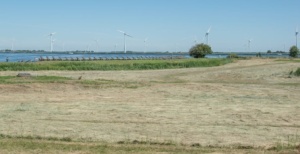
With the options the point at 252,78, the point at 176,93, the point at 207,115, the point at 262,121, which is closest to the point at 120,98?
the point at 176,93

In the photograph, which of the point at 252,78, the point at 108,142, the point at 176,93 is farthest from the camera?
the point at 252,78

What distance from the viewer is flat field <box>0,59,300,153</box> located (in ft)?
48.7

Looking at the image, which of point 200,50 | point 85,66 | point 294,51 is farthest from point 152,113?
point 294,51

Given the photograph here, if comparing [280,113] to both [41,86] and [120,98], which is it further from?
[41,86]

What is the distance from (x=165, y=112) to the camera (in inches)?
830

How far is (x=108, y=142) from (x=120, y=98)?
1400 centimetres

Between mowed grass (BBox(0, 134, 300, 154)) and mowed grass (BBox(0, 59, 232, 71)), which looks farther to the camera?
mowed grass (BBox(0, 59, 232, 71))

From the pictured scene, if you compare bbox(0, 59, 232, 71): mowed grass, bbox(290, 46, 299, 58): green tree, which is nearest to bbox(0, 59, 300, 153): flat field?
bbox(0, 59, 232, 71): mowed grass

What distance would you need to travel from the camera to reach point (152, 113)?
2066 cm

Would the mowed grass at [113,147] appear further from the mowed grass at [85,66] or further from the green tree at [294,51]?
the green tree at [294,51]

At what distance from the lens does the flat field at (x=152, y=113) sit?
14836 millimetres

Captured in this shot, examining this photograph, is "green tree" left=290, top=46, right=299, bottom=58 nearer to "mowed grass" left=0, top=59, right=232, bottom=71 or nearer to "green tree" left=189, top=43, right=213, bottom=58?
"green tree" left=189, top=43, right=213, bottom=58

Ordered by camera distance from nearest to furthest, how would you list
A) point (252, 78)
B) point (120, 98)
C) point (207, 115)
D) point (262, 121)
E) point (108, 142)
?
point (108, 142), point (262, 121), point (207, 115), point (120, 98), point (252, 78)

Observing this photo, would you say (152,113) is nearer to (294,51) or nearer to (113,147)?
(113,147)
